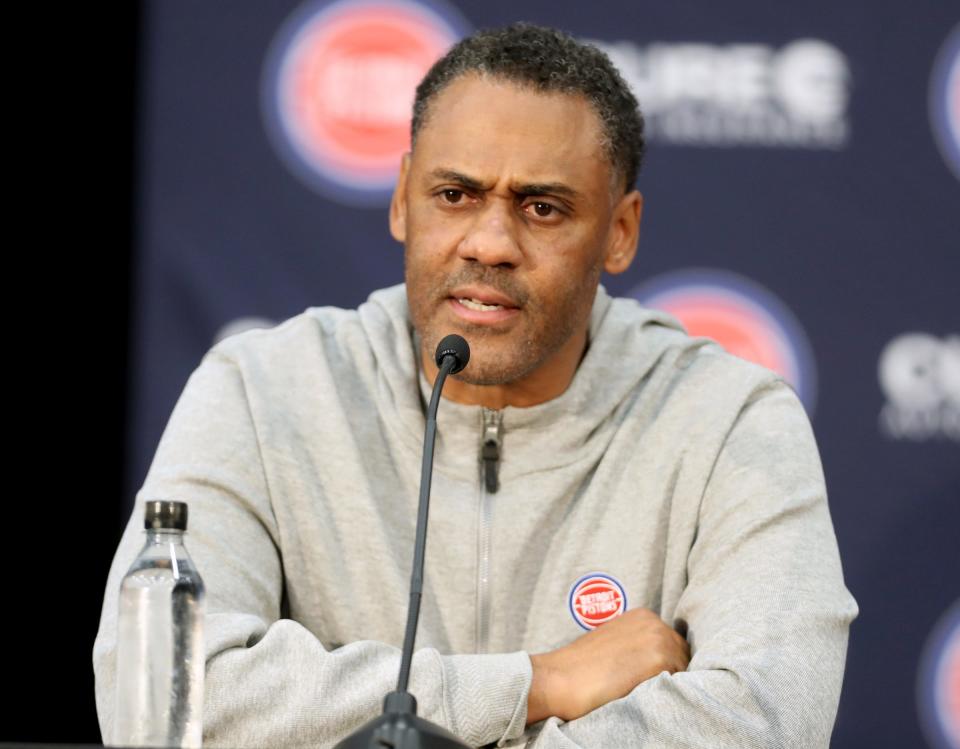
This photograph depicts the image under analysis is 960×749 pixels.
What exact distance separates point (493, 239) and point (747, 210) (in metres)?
1.21

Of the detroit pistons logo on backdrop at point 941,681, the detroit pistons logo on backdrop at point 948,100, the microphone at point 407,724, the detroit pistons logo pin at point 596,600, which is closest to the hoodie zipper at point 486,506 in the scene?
the detroit pistons logo pin at point 596,600

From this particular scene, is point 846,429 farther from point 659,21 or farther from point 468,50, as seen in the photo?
point 468,50

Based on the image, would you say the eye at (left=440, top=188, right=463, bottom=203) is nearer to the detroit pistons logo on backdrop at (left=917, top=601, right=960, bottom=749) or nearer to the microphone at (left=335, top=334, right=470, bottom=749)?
the microphone at (left=335, top=334, right=470, bottom=749)

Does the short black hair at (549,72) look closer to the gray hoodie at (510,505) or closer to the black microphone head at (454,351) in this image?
the gray hoodie at (510,505)

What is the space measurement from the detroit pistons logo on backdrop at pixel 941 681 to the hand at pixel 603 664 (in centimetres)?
133

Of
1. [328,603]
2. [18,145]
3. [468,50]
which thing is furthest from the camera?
[18,145]

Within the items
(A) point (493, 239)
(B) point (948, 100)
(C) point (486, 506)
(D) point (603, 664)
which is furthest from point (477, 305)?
(B) point (948, 100)

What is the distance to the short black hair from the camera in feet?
7.61

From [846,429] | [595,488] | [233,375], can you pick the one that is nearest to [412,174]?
[233,375]

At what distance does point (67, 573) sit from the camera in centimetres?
318

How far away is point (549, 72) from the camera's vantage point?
7.61 ft

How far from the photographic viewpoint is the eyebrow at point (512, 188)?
7.35ft

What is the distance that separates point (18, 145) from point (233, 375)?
1.12m

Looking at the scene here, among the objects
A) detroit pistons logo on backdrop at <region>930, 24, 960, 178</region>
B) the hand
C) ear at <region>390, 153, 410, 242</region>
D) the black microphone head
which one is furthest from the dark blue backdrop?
the black microphone head
